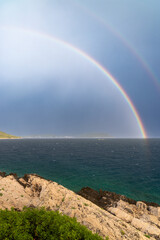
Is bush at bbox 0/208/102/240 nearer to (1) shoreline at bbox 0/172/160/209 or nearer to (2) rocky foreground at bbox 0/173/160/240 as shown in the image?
(2) rocky foreground at bbox 0/173/160/240

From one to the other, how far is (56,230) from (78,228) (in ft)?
5.45

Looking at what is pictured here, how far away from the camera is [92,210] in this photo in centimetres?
1884

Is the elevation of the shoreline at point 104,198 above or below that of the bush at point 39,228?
below

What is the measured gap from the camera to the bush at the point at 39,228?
9080 mm

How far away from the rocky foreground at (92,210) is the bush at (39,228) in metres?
6.39

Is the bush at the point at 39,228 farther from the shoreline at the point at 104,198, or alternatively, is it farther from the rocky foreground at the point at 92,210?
the shoreline at the point at 104,198

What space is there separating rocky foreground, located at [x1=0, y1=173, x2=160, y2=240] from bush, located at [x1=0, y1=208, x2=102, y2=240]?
639cm

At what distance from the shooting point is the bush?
29.8 feet

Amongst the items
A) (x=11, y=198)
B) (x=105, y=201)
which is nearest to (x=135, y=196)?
(x=105, y=201)

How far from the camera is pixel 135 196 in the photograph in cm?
3616

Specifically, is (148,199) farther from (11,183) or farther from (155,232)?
(11,183)

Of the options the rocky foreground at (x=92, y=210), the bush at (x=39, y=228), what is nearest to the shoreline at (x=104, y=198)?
the rocky foreground at (x=92, y=210)

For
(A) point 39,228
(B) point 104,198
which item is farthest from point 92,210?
(B) point 104,198

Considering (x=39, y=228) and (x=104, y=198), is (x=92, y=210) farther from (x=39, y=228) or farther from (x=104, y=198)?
(x=104, y=198)
